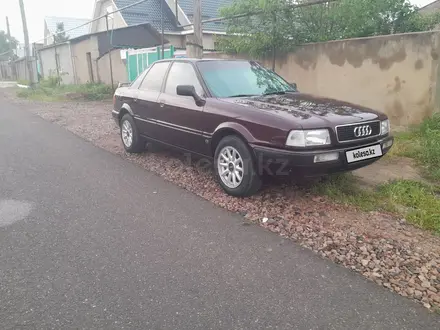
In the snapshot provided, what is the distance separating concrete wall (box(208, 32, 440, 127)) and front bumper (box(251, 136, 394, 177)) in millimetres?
3275

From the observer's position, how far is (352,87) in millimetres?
7332

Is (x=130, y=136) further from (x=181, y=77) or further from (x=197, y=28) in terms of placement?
(x=197, y=28)

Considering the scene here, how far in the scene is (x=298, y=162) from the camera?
3.64m

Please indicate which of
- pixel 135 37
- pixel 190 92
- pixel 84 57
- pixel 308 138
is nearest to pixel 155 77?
pixel 190 92

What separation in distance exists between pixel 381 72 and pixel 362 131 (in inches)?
140

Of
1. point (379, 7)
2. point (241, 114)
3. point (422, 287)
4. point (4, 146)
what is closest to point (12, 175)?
point (4, 146)

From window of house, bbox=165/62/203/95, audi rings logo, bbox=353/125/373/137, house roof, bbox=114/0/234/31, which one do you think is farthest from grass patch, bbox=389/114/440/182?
house roof, bbox=114/0/234/31

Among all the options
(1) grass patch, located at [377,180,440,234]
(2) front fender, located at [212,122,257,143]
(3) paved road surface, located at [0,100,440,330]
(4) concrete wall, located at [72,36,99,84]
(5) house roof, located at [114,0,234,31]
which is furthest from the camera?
(5) house roof, located at [114,0,234,31]

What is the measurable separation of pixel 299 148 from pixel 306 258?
3.72 ft

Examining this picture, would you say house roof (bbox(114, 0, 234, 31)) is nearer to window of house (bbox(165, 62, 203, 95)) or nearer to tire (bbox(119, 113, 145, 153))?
tire (bbox(119, 113, 145, 153))

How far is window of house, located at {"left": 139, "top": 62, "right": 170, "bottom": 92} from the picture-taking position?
222 inches

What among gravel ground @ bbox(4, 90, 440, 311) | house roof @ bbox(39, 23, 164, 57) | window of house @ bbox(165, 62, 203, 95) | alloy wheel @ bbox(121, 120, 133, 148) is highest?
house roof @ bbox(39, 23, 164, 57)

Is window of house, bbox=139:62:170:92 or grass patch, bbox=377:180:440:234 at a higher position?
window of house, bbox=139:62:170:92

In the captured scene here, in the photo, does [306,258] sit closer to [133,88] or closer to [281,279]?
[281,279]
